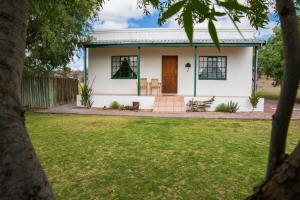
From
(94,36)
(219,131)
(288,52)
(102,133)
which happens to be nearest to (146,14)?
(288,52)

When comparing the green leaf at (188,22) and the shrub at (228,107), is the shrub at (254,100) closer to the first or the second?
the shrub at (228,107)

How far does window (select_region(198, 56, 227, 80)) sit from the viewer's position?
701 inches

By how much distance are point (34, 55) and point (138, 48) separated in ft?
17.8

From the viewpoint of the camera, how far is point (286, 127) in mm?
918

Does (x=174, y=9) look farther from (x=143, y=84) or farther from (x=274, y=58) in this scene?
(x=274, y=58)

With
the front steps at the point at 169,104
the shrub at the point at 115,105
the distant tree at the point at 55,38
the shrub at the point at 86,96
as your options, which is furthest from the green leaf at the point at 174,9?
the shrub at the point at 86,96

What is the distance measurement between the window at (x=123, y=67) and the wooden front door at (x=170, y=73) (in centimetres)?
177

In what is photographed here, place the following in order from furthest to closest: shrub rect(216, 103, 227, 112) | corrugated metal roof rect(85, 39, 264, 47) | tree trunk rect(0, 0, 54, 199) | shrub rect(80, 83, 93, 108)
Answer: shrub rect(80, 83, 93, 108), corrugated metal roof rect(85, 39, 264, 47), shrub rect(216, 103, 227, 112), tree trunk rect(0, 0, 54, 199)

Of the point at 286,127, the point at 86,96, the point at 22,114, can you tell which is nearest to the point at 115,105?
the point at 86,96

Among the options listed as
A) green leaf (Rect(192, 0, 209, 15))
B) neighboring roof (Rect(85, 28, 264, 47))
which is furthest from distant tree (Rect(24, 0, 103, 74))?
green leaf (Rect(192, 0, 209, 15))

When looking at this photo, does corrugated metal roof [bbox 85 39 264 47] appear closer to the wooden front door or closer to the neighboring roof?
the neighboring roof

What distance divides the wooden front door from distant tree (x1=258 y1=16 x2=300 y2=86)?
814 cm

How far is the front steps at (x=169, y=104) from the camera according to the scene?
1542 centimetres

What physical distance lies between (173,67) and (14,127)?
1739cm
